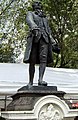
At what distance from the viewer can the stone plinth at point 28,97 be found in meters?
5.14

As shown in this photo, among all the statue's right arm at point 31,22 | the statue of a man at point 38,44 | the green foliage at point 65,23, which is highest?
the statue's right arm at point 31,22

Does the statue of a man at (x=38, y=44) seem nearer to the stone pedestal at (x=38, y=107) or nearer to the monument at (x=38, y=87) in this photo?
the monument at (x=38, y=87)

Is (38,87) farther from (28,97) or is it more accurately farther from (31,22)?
(31,22)

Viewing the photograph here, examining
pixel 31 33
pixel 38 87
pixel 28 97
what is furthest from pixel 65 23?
pixel 28 97

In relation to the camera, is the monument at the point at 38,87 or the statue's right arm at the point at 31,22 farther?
the statue's right arm at the point at 31,22

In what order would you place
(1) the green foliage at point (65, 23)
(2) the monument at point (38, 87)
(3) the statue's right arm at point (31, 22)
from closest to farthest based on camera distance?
(2) the monument at point (38, 87)
(3) the statue's right arm at point (31, 22)
(1) the green foliage at point (65, 23)

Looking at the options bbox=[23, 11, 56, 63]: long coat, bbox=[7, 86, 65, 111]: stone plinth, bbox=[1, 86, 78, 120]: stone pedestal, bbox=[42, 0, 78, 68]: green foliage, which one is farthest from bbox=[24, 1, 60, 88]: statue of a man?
bbox=[42, 0, 78, 68]: green foliage

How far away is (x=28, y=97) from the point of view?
208 inches

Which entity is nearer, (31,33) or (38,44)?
(31,33)

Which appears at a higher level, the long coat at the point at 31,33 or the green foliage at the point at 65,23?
the long coat at the point at 31,33

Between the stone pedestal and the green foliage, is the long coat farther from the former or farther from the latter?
the green foliage

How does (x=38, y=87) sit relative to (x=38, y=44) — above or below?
below

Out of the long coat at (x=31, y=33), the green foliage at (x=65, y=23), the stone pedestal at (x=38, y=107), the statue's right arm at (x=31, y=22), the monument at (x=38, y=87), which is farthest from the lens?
the green foliage at (x=65, y=23)

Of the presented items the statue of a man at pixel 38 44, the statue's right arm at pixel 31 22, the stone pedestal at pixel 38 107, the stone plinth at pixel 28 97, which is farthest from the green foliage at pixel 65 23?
the stone pedestal at pixel 38 107
